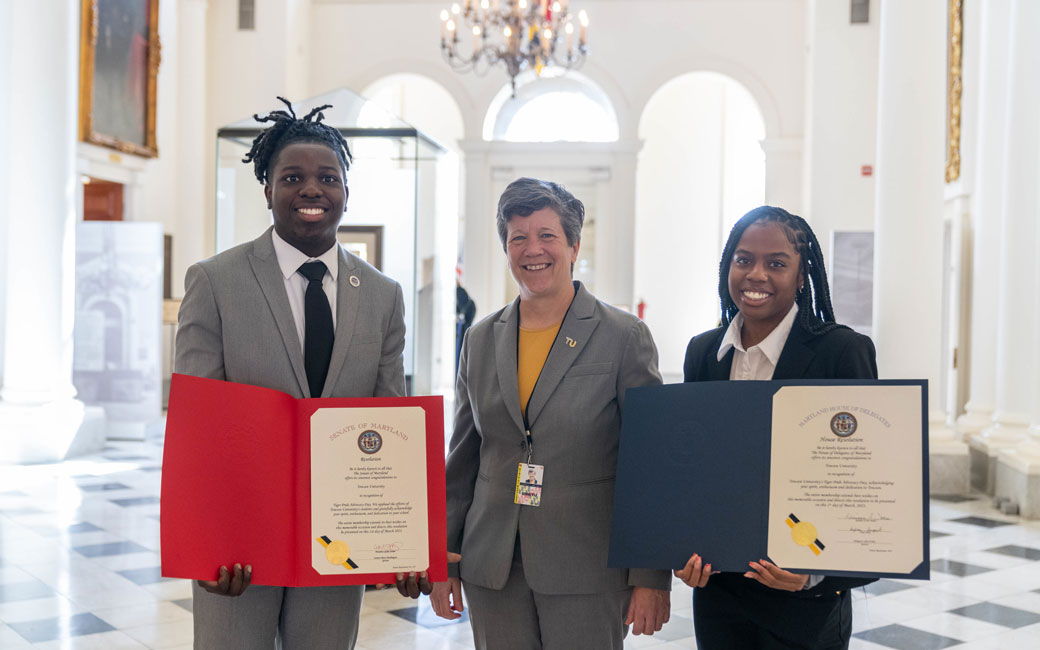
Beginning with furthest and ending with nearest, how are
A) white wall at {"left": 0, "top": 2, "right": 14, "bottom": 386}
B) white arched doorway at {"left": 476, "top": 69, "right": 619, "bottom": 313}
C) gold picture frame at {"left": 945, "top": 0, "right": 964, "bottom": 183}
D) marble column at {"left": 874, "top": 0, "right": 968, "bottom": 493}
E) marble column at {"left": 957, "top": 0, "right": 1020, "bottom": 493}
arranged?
white arched doorway at {"left": 476, "top": 69, "right": 619, "bottom": 313} → gold picture frame at {"left": 945, "top": 0, "right": 964, "bottom": 183} → white wall at {"left": 0, "top": 2, "right": 14, "bottom": 386} → marble column at {"left": 957, "top": 0, "right": 1020, "bottom": 493} → marble column at {"left": 874, "top": 0, "right": 968, "bottom": 493}

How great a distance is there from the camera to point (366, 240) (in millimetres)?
6945

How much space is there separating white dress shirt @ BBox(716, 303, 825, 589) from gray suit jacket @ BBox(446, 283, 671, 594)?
19 centimetres

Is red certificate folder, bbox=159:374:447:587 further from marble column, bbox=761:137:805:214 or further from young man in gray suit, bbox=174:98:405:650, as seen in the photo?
marble column, bbox=761:137:805:214

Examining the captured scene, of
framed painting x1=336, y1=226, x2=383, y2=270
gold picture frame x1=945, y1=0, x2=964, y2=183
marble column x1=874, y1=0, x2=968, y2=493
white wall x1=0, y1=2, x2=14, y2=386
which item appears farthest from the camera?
gold picture frame x1=945, y1=0, x2=964, y2=183

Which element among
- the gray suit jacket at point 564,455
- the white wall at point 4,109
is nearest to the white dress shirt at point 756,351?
the gray suit jacket at point 564,455

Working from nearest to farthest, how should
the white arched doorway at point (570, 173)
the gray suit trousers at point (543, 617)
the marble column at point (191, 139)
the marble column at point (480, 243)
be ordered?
the gray suit trousers at point (543, 617)
the marble column at point (191, 139)
the white arched doorway at point (570, 173)
the marble column at point (480, 243)

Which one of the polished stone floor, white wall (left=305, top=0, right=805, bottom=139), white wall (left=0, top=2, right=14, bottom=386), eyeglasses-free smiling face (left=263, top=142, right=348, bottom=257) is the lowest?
the polished stone floor

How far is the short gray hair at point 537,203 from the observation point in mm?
2482

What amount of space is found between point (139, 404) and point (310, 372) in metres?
9.46

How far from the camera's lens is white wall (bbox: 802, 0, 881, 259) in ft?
45.9

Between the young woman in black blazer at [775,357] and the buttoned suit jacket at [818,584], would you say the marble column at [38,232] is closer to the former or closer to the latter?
the young woman in black blazer at [775,357]

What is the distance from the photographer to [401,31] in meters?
15.3

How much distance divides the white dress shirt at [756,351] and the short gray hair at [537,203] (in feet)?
1.52
